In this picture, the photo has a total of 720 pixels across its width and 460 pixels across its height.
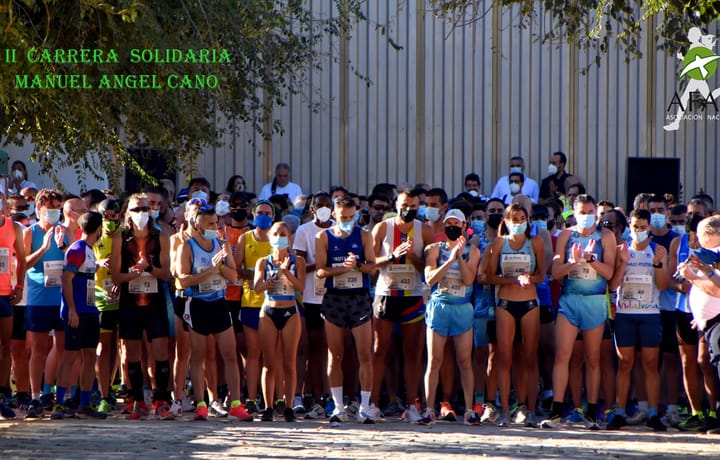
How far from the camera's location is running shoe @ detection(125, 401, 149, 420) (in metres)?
12.0

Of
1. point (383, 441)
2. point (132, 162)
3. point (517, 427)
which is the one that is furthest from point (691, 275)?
point (132, 162)

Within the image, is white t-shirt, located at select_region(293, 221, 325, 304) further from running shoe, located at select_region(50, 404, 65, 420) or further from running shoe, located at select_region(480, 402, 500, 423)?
running shoe, located at select_region(50, 404, 65, 420)

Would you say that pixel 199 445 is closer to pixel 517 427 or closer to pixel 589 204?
pixel 517 427

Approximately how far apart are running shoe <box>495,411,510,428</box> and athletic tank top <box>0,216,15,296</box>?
472cm

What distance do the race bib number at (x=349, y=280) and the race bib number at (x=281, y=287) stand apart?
439 millimetres

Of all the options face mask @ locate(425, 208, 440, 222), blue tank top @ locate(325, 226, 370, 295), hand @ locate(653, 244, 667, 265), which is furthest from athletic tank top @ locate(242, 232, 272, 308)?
hand @ locate(653, 244, 667, 265)

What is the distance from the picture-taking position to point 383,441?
422 inches

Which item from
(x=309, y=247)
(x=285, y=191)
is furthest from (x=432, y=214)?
(x=285, y=191)

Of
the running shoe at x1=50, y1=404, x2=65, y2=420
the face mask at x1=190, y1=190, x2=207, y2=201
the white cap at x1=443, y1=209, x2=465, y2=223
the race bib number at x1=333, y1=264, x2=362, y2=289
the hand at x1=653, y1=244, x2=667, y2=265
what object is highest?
the face mask at x1=190, y1=190, x2=207, y2=201

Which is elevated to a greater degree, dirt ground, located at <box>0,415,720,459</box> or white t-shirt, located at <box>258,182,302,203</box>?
white t-shirt, located at <box>258,182,302,203</box>

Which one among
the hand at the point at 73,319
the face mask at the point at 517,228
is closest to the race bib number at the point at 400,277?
the face mask at the point at 517,228

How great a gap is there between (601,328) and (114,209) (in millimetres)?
4703

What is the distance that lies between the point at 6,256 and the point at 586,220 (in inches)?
212

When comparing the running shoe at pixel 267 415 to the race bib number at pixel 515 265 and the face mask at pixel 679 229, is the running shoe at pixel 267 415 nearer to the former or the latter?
the race bib number at pixel 515 265
